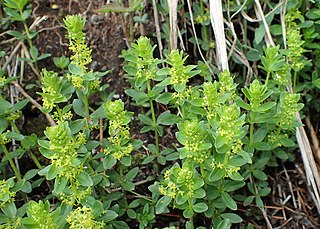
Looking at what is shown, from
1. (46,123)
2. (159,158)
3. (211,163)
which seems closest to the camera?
(211,163)

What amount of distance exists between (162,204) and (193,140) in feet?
1.05

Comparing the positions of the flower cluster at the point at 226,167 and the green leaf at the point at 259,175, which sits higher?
the flower cluster at the point at 226,167

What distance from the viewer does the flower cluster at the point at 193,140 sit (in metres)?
1.75

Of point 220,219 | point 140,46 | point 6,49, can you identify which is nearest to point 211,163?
point 220,219

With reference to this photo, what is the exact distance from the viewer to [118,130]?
6.33ft

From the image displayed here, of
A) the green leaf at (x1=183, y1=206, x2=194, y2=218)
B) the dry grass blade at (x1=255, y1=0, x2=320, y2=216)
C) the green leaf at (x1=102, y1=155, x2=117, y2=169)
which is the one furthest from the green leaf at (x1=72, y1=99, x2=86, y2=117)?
the dry grass blade at (x1=255, y1=0, x2=320, y2=216)

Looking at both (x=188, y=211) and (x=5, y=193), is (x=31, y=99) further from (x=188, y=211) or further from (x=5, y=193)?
(x=188, y=211)

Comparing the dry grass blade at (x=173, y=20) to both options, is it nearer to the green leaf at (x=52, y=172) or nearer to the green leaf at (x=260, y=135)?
the green leaf at (x=260, y=135)

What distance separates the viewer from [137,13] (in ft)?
8.64

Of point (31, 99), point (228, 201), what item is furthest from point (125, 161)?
point (31, 99)

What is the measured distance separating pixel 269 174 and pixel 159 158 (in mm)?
586

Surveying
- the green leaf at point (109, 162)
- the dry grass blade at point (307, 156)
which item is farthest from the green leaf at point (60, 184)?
the dry grass blade at point (307, 156)

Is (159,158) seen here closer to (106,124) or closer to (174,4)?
(106,124)

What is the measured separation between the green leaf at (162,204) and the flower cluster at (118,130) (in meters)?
0.22
